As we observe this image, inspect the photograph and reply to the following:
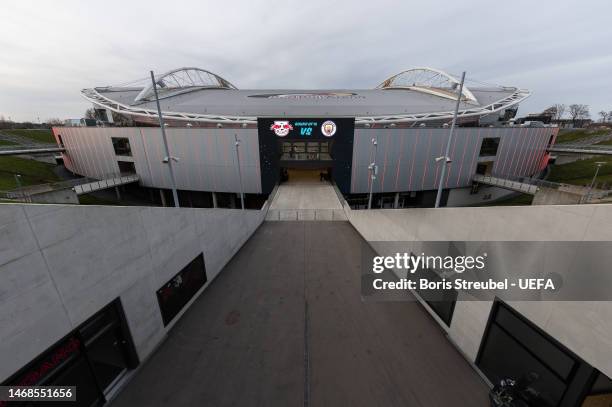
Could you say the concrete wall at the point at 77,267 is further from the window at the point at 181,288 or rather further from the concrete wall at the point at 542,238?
the concrete wall at the point at 542,238

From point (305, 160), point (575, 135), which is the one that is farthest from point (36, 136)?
point (575, 135)

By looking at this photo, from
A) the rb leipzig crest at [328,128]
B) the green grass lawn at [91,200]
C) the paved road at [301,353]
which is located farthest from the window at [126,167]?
the paved road at [301,353]

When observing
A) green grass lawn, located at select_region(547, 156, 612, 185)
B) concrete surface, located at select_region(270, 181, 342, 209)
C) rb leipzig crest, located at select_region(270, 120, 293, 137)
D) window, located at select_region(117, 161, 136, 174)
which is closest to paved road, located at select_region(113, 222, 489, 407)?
concrete surface, located at select_region(270, 181, 342, 209)

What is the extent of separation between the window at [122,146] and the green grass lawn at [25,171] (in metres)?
11.6

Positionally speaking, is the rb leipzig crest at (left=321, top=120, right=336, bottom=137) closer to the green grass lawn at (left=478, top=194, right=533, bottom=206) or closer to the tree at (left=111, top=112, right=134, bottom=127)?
the green grass lawn at (left=478, top=194, right=533, bottom=206)

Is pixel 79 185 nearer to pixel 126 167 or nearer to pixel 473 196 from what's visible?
pixel 126 167

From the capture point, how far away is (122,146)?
89.5 ft

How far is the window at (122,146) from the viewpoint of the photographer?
26938 millimetres

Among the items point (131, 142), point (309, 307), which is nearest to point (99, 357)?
point (309, 307)

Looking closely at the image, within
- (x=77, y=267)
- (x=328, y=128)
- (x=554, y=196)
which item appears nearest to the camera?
(x=77, y=267)

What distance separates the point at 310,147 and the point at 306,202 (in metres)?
12.2

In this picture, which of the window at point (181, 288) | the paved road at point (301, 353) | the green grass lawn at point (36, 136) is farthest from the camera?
the green grass lawn at point (36, 136)

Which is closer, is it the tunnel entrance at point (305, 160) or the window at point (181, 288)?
the window at point (181, 288)
